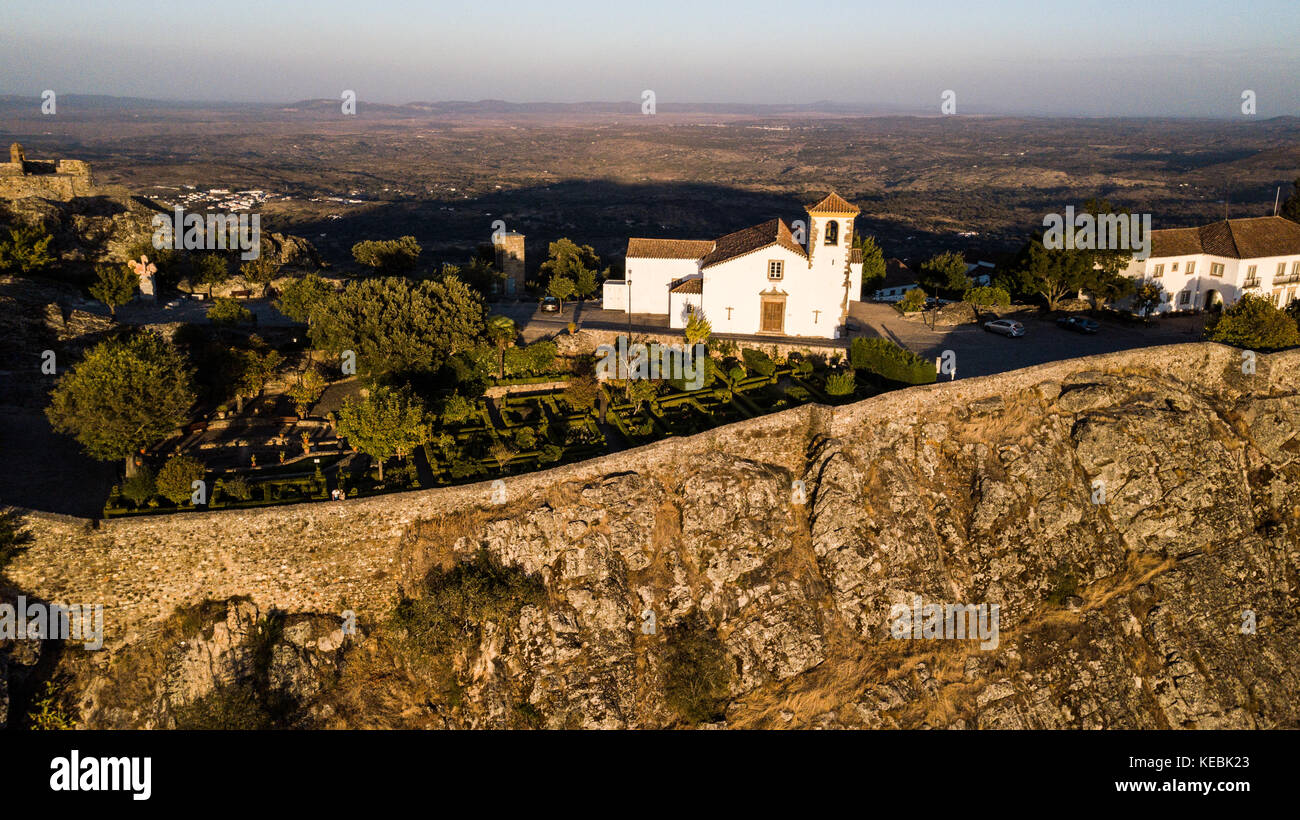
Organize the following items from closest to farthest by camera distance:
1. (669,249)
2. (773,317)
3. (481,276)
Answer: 1. (773,317)
2. (669,249)
3. (481,276)

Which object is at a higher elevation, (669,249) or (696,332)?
(669,249)

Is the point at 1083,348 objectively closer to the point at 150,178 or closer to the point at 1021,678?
the point at 1021,678

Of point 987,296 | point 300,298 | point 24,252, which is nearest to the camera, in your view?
point 300,298

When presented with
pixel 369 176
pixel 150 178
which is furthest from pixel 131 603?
pixel 369 176

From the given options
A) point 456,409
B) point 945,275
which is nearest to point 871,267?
point 945,275

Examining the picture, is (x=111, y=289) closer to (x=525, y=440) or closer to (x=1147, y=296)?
(x=525, y=440)

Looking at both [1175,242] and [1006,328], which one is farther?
[1175,242]

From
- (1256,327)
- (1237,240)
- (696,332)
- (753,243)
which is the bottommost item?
(696,332)
